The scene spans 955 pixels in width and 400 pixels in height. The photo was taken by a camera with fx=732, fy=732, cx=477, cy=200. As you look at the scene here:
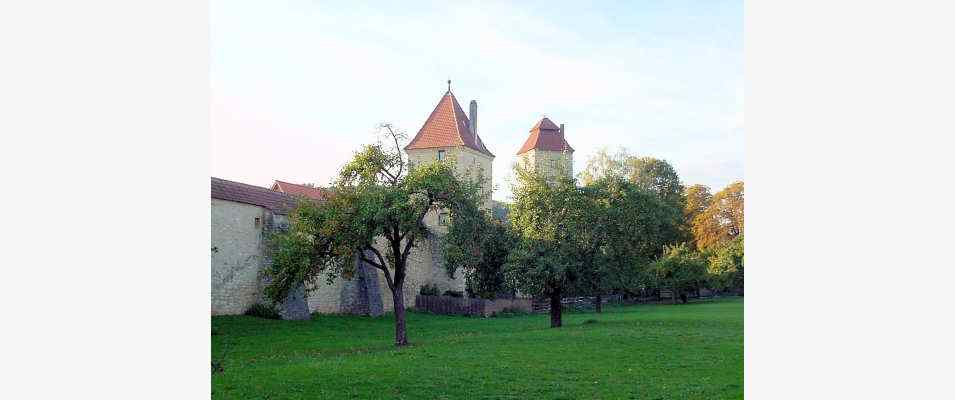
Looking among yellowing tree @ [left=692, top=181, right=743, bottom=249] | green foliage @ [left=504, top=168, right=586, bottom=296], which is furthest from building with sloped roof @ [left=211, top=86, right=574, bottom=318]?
yellowing tree @ [left=692, top=181, right=743, bottom=249]

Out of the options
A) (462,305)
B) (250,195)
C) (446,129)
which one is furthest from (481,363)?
(446,129)

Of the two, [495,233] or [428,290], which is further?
[428,290]

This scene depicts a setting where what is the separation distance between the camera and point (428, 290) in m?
32.6

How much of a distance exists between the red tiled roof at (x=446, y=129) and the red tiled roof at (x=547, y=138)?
210 inches

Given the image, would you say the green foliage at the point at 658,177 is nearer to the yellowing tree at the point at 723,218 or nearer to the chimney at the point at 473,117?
the yellowing tree at the point at 723,218

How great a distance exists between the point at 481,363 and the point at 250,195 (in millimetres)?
12904

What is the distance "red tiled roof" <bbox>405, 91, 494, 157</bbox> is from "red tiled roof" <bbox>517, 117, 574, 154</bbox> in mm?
5326

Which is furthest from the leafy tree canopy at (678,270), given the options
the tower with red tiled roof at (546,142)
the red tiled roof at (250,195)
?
the red tiled roof at (250,195)

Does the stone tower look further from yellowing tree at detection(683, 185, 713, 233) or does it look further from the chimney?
yellowing tree at detection(683, 185, 713, 233)

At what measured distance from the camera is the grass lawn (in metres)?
9.48

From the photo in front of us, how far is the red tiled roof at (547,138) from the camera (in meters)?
48.4

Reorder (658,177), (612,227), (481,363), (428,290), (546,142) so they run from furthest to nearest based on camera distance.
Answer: (546,142), (658,177), (428,290), (612,227), (481,363)

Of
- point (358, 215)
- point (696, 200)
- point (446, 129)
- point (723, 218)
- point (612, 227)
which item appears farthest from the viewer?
Answer: point (696, 200)

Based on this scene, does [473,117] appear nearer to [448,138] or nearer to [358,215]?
[448,138]
